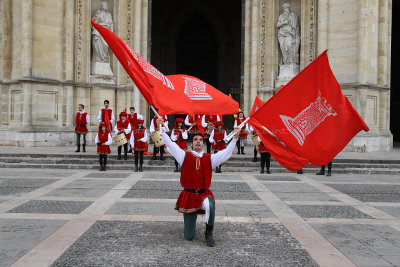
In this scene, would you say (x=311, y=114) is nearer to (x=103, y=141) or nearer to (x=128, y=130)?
(x=103, y=141)

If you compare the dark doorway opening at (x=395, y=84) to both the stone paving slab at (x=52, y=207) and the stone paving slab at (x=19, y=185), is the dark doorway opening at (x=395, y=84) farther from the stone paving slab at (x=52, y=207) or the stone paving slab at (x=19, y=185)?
the stone paving slab at (x=52, y=207)

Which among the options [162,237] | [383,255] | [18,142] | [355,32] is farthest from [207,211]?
[355,32]

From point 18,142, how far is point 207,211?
512 inches

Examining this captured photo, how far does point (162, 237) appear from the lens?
5246 mm

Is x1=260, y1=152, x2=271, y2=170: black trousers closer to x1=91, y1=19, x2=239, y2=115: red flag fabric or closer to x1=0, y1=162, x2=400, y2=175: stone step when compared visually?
x1=0, y1=162, x2=400, y2=175: stone step

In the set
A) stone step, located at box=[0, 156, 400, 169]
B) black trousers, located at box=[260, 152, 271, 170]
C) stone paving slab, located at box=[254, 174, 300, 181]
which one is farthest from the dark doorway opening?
stone paving slab, located at box=[254, 174, 300, 181]

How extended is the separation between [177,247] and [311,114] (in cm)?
259

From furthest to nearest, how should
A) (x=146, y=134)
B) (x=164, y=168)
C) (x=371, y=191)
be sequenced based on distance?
(x=164, y=168)
(x=146, y=134)
(x=371, y=191)

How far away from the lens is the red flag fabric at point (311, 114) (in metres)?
5.26

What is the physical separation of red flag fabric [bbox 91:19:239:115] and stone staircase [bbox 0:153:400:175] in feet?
23.6

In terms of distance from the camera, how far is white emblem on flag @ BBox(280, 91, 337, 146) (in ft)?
17.4

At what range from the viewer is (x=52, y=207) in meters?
6.83

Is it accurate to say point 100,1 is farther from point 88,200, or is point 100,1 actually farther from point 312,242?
point 312,242

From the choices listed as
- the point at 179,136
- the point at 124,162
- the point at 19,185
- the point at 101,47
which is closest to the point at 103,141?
the point at 124,162
